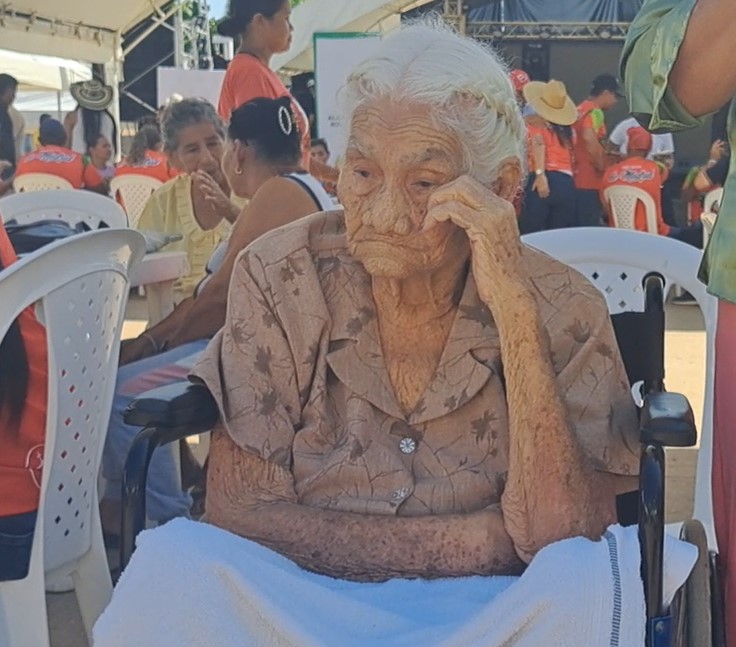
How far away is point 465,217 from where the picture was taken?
5.79 feet

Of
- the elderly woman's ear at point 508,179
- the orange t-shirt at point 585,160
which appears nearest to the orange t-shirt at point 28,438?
the elderly woman's ear at point 508,179

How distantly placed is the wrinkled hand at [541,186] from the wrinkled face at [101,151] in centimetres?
558

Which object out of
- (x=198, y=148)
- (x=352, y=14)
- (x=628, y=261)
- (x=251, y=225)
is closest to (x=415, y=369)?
(x=628, y=261)

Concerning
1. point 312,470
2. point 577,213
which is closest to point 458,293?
point 312,470

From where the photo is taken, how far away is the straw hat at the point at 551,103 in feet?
30.2

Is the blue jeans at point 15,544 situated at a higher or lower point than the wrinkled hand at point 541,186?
lower

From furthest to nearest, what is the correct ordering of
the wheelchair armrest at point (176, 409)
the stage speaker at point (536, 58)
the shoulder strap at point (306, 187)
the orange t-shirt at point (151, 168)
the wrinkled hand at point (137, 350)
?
the stage speaker at point (536, 58) → the orange t-shirt at point (151, 168) → the wrinkled hand at point (137, 350) → the shoulder strap at point (306, 187) → the wheelchair armrest at point (176, 409)

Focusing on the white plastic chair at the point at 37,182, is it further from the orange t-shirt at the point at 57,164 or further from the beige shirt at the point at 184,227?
the beige shirt at the point at 184,227

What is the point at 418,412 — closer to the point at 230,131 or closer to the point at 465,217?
the point at 465,217

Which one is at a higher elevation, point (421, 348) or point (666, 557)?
point (421, 348)

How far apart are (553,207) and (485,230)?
7.21 metres

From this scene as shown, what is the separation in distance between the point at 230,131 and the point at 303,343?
73.8 inches

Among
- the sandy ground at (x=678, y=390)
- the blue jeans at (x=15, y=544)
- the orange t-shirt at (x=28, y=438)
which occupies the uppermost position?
the orange t-shirt at (x=28, y=438)

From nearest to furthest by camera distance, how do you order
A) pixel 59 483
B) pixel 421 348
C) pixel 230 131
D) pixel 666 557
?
pixel 666 557 < pixel 421 348 < pixel 59 483 < pixel 230 131
